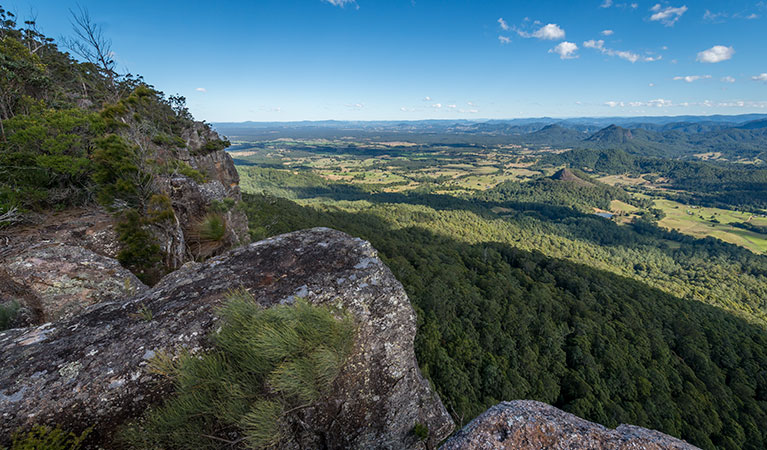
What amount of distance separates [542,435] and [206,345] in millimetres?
5730

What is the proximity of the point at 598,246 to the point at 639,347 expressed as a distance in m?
93.4

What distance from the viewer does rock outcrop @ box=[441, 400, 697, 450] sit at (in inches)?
170

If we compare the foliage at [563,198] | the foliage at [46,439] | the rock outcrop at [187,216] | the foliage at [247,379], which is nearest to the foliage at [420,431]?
the foliage at [247,379]

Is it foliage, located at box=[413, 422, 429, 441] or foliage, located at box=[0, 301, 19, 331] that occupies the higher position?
foliage, located at box=[0, 301, 19, 331]

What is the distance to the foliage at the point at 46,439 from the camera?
3.39m

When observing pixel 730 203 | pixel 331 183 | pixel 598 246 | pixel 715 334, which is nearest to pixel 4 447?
pixel 715 334

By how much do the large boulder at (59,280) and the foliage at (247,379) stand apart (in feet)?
16.6

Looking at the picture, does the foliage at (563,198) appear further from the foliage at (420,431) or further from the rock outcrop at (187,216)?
the foliage at (420,431)

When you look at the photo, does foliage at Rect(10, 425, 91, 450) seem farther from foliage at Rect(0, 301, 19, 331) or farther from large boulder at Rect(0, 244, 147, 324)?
foliage at Rect(0, 301, 19, 331)

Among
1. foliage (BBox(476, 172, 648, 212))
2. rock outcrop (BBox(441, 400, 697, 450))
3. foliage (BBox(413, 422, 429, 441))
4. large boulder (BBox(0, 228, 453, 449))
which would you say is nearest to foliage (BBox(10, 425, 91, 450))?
large boulder (BBox(0, 228, 453, 449))

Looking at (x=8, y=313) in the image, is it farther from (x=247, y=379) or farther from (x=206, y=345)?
Answer: (x=247, y=379)

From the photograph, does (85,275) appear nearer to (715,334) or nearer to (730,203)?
(715,334)

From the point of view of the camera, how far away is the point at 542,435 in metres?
4.44

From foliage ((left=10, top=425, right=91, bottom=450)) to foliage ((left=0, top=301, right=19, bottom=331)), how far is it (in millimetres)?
4763
